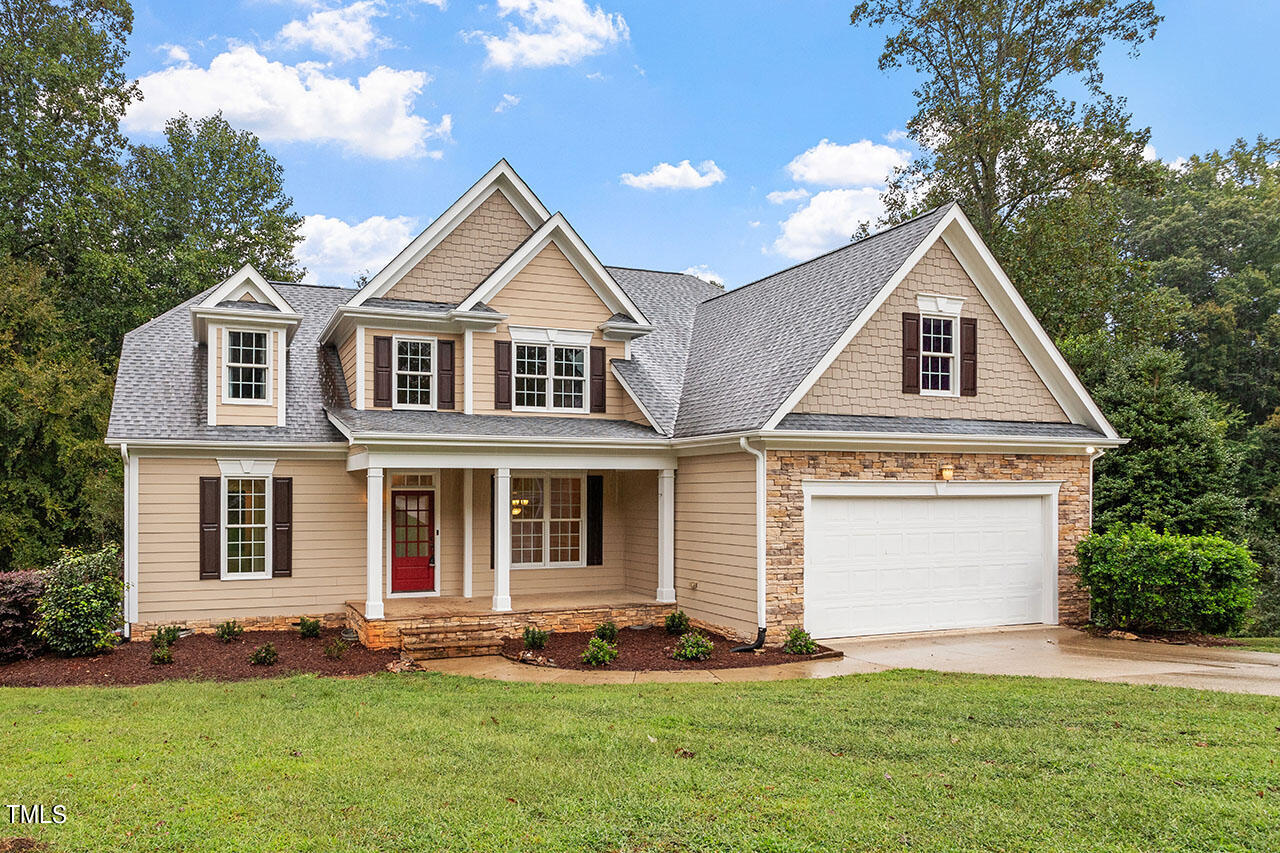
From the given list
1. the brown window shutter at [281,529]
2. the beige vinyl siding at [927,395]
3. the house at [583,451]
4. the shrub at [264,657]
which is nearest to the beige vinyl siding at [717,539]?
the house at [583,451]

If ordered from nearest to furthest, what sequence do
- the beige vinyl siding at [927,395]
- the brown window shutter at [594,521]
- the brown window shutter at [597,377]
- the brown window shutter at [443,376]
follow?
the beige vinyl siding at [927,395], the brown window shutter at [443,376], the brown window shutter at [597,377], the brown window shutter at [594,521]

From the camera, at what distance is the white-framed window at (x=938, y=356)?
48.6 feet

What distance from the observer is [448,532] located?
15.9 m

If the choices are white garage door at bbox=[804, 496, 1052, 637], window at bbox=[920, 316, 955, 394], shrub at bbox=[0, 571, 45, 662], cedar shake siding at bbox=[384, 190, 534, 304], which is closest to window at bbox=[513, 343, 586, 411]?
cedar shake siding at bbox=[384, 190, 534, 304]

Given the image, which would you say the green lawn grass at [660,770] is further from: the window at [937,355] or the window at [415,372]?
the window at [415,372]

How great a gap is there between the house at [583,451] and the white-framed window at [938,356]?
0.04 m

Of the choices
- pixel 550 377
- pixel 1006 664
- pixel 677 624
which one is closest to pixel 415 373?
pixel 550 377

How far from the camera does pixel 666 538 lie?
49.6 ft

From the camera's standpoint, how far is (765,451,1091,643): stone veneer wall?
12953 mm

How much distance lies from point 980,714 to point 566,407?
31.9 ft

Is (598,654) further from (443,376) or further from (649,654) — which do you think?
(443,376)

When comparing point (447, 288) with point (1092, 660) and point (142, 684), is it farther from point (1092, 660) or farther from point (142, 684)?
point (1092, 660)

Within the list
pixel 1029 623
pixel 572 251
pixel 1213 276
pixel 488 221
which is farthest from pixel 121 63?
pixel 1213 276

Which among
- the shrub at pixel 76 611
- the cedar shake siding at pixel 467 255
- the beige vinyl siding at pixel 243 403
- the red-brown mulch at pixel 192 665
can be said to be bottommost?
the red-brown mulch at pixel 192 665
